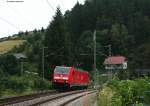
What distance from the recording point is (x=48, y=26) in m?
103

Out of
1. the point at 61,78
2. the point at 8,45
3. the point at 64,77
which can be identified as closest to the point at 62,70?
the point at 61,78

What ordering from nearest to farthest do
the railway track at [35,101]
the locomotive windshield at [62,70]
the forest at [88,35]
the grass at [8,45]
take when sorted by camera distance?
A: 1. the railway track at [35,101]
2. the locomotive windshield at [62,70]
3. the forest at [88,35]
4. the grass at [8,45]

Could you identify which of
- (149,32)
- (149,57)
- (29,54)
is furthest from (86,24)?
(149,57)

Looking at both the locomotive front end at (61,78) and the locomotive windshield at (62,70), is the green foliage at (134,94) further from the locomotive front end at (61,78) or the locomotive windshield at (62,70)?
the locomotive windshield at (62,70)

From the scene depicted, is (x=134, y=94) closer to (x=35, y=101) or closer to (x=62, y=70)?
(x=35, y=101)

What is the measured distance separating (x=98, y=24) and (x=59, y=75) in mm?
55384

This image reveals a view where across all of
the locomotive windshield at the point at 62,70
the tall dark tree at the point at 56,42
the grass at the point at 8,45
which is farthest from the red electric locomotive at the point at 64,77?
the grass at the point at 8,45

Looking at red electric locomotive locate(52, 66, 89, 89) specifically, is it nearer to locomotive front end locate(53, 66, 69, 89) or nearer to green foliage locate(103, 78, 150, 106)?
locomotive front end locate(53, 66, 69, 89)

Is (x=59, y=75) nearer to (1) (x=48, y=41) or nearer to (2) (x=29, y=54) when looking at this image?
(1) (x=48, y=41)

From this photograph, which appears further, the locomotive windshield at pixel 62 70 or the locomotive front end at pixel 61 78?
the locomotive windshield at pixel 62 70

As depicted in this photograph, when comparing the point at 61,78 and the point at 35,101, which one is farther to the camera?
the point at 61,78

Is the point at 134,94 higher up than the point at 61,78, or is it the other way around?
the point at 61,78

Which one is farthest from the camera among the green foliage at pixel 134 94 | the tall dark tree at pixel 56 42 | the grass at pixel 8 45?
the grass at pixel 8 45

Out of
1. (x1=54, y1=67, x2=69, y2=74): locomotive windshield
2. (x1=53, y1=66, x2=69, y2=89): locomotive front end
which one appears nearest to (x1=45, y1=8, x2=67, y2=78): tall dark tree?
(x1=54, y1=67, x2=69, y2=74): locomotive windshield
